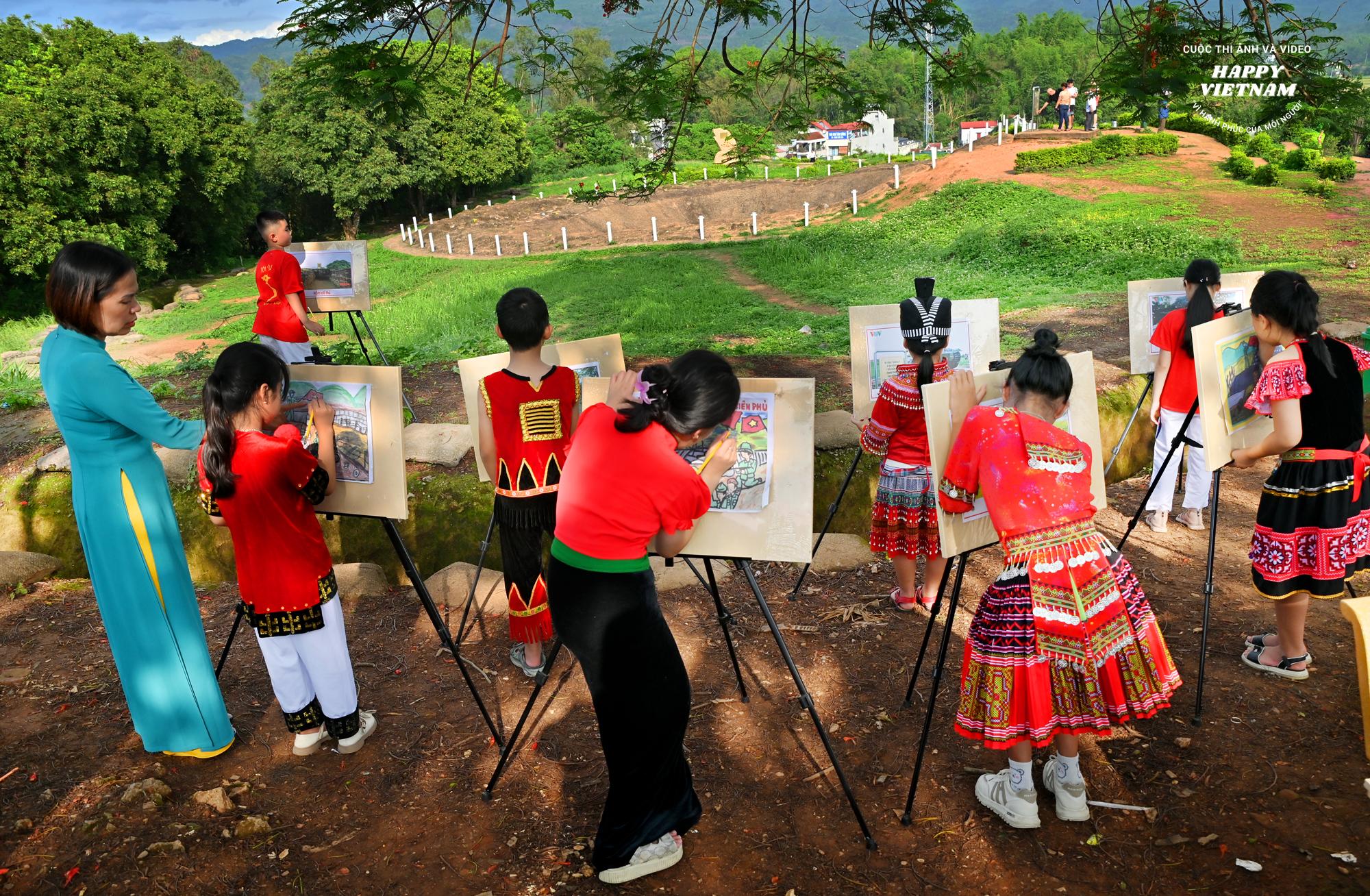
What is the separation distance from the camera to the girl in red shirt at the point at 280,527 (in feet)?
10.9

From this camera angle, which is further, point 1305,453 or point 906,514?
point 906,514

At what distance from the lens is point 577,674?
15.0 ft

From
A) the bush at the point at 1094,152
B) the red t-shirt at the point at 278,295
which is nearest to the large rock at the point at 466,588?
the red t-shirt at the point at 278,295

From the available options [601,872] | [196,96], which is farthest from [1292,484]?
[196,96]

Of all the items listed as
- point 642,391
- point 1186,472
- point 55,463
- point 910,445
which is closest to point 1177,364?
point 1186,472

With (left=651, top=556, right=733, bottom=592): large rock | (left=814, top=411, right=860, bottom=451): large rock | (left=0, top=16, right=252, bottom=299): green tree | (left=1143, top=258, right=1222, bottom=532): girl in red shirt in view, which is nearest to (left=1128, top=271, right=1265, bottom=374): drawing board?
(left=1143, top=258, right=1222, bottom=532): girl in red shirt

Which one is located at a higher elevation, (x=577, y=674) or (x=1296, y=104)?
(x=1296, y=104)

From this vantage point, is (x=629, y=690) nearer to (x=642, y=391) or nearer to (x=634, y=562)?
(x=634, y=562)

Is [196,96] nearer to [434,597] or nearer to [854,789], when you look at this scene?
[434,597]

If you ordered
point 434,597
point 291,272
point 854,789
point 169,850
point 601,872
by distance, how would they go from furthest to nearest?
point 291,272, point 434,597, point 854,789, point 169,850, point 601,872

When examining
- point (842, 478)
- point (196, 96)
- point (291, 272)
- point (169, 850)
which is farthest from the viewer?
point (196, 96)

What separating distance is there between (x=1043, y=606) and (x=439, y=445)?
4704 millimetres

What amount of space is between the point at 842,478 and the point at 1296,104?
133 inches

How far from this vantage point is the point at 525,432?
4.02 meters
